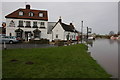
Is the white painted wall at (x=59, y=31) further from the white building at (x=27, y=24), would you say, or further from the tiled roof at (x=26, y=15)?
the tiled roof at (x=26, y=15)

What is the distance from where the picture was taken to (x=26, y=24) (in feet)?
101

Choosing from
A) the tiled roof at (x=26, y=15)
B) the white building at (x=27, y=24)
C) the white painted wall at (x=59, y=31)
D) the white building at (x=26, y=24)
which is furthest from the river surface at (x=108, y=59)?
the tiled roof at (x=26, y=15)

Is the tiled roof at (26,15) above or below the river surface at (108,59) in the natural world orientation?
above

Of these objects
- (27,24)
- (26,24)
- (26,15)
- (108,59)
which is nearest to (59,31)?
(27,24)

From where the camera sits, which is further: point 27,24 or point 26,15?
point 26,15

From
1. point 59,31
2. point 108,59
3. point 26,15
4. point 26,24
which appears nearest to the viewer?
point 108,59

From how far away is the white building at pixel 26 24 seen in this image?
2978 centimetres

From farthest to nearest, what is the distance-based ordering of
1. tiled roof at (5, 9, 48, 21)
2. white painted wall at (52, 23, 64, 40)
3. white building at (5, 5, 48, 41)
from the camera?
1. white painted wall at (52, 23, 64, 40)
2. tiled roof at (5, 9, 48, 21)
3. white building at (5, 5, 48, 41)

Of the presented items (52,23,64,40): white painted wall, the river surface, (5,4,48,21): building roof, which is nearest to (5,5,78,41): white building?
(5,4,48,21): building roof

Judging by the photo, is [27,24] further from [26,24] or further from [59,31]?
[59,31]

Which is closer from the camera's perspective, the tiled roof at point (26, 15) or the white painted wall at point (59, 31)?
the tiled roof at point (26, 15)

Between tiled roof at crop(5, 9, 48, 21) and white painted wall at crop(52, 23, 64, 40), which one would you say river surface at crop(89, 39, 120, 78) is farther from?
tiled roof at crop(5, 9, 48, 21)

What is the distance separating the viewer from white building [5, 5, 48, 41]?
97.7 feet

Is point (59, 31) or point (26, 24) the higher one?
point (26, 24)
